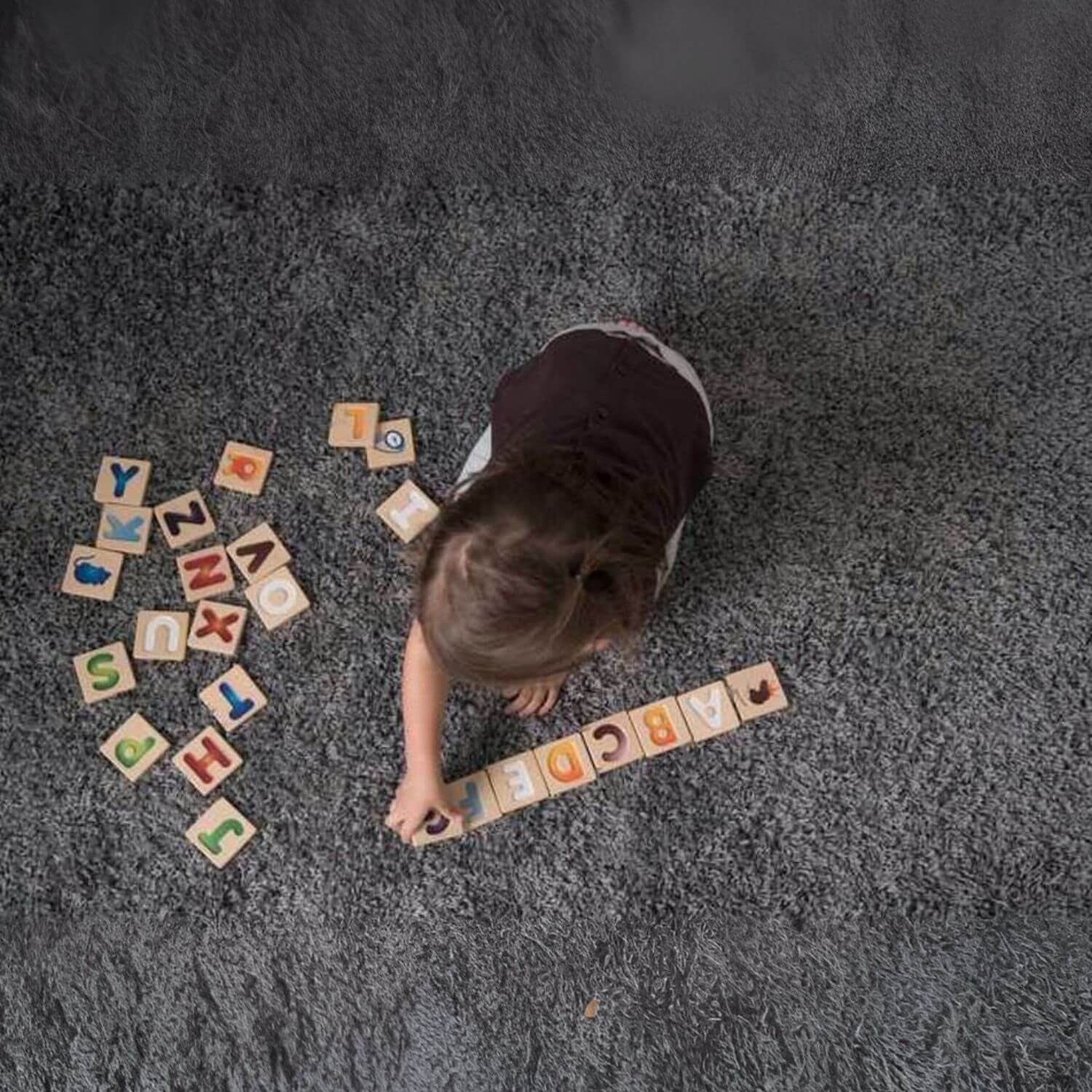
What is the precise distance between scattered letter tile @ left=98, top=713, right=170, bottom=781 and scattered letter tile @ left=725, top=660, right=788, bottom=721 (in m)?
0.64

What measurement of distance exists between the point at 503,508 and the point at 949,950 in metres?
0.72

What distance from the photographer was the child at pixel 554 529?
2.95 feet

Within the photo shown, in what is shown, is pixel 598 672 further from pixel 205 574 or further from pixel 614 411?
pixel 205 574

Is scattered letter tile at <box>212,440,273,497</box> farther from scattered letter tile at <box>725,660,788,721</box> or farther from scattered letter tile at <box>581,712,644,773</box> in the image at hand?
scattered letter tile at <box>725,660,788,721</box>

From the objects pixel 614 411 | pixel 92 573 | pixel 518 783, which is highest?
pixel 614 411

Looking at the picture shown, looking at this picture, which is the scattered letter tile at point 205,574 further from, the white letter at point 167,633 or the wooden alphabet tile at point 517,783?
the wooden alphabet tile at point 517,783

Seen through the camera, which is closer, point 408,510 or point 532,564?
point 532,564

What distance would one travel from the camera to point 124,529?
1288 mm

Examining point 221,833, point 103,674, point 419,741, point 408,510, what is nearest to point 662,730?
point 419,741

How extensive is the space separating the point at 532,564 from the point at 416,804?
42 centimetres

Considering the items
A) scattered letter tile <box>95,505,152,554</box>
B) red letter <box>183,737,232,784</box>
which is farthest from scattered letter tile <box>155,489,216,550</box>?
red letter <box>183,737,232,784</box>

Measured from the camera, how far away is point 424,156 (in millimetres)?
1401

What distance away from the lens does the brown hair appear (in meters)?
0.89

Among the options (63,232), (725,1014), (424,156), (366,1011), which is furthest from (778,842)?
(63,232)
